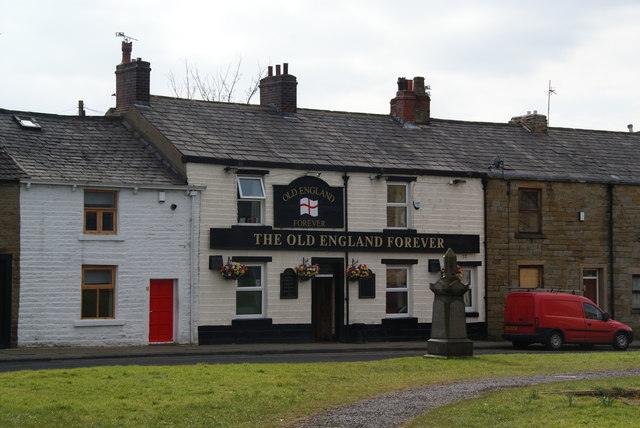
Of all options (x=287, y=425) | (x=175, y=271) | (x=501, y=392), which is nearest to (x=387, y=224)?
(x=175, y=271)

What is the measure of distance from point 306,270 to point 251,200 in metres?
2.75

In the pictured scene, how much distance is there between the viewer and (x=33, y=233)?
2842 cm

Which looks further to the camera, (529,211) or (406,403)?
(529,211)

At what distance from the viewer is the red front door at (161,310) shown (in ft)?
99.8

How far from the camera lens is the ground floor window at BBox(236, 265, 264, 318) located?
31797 millimetres

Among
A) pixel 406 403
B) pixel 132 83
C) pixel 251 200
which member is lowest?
pixel 406 403

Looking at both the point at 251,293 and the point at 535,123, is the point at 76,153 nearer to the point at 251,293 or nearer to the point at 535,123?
the point at 251,293

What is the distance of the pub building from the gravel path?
43.8 ft

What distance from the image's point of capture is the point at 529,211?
121ft

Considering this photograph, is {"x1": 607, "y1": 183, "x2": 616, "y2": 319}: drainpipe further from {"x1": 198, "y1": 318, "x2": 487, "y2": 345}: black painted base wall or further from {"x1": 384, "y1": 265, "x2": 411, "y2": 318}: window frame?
{"x1": 384, "y1": 265, "x2": 411, "y2": 318}: window frame

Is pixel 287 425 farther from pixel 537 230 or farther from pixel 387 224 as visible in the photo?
pixel 537 230

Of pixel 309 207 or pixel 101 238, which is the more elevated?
pixel 309 207

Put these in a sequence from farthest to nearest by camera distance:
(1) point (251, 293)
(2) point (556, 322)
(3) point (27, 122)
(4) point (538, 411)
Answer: (2) point (556, 322), (1) point (251, 293), (3) point (27, 122), (4) point (538, 411)

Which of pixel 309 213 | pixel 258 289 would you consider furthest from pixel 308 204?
pixel 258 289
